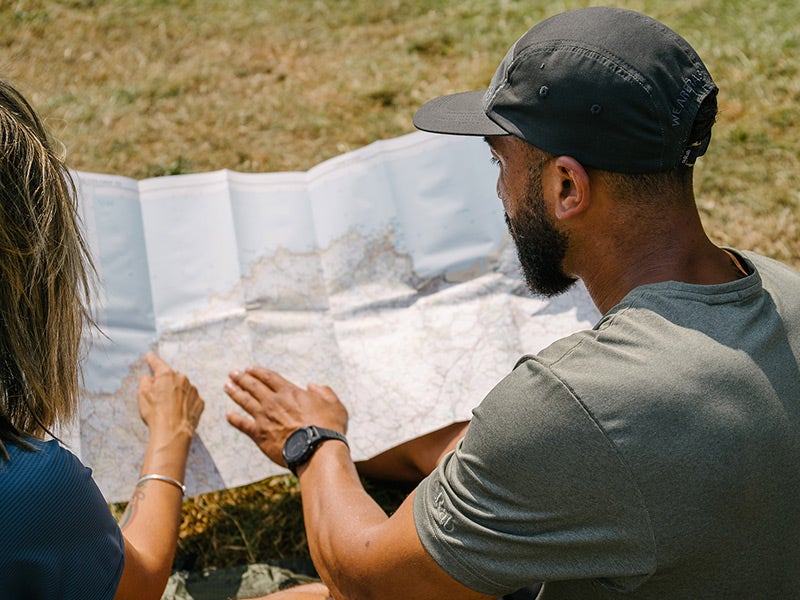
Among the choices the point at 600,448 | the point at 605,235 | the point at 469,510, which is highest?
the point at 605,235

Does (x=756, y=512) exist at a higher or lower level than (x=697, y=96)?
lower

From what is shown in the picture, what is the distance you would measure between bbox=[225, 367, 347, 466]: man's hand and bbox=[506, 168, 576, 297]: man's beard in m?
0.66

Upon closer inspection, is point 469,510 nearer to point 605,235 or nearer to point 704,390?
point 704,390

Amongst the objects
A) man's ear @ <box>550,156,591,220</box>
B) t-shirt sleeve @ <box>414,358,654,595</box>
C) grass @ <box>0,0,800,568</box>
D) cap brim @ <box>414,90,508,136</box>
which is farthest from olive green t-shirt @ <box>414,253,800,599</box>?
grass @ <box>0,0,800,568</box>

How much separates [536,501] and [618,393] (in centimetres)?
19

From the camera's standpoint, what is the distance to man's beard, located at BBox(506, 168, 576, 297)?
149 cm

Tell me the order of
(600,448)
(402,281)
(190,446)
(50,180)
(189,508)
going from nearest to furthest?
(600,448) < (50,180) < (190,446) < (189,508) < (402,281)

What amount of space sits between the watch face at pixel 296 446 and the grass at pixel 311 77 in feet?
4.92

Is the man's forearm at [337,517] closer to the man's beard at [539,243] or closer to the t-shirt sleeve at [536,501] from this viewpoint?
the t-shirt sleeve at [536,501]

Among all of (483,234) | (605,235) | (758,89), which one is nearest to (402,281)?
(483,234)

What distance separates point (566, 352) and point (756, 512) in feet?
1.10

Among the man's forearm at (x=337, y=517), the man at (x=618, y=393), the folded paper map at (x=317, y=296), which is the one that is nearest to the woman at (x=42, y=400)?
the man's forearm at (x=337, y=517)

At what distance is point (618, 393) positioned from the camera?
1146 millimetres

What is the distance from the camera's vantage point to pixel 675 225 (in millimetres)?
1368
